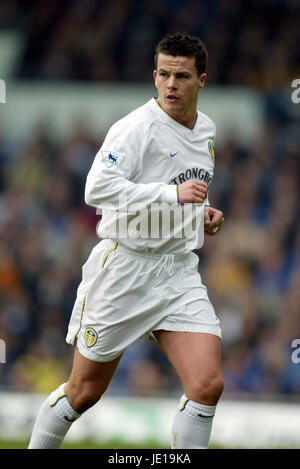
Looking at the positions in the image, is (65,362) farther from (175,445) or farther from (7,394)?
(175,445)

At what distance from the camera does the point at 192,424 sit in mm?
4621

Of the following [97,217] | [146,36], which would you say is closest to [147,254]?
[97,217]

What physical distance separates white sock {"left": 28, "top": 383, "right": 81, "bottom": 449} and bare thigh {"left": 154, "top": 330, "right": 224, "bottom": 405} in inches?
27.8

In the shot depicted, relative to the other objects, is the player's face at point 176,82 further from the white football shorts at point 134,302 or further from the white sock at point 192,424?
the white sock at point 192,424

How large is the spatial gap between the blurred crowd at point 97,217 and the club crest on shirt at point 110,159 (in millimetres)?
4643

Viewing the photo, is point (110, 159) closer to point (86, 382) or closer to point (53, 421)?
point (86, 382)

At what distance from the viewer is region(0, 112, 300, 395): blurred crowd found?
32.9 feet

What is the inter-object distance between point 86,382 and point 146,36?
1015 cm

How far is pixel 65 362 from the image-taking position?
10234 millimetres

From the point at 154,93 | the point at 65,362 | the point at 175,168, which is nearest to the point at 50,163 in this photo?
the point at 154,93

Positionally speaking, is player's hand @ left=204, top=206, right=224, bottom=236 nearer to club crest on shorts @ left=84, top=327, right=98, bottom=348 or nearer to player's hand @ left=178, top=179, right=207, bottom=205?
player's hand @ left=178, top=179, right=207, bottom=205

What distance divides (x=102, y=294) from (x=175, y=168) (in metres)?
0.86

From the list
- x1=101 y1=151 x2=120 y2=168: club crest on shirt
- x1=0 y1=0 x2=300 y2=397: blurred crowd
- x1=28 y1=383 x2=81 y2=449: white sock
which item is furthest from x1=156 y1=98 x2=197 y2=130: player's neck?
x1=0 y1=0 x2=300 y2=397: blurred crowd

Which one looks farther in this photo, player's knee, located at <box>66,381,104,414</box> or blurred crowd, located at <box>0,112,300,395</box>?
blurred crowd, located at <box>0,112,300,395</box>
